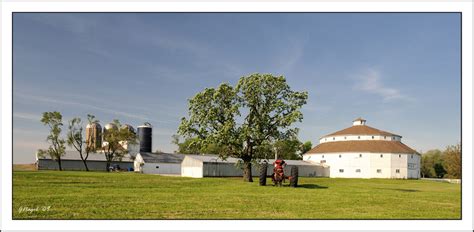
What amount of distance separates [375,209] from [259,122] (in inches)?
737

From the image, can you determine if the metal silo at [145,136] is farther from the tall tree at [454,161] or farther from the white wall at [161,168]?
the tall tree at [454,161]

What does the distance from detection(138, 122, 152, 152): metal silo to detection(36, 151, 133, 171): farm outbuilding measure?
11.5 meters

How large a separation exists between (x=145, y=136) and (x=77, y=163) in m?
22.5

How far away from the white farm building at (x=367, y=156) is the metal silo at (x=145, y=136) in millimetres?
43455

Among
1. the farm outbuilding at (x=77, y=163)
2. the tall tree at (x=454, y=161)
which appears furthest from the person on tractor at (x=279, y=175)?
the farm outbuilding at (x=77, y=163)

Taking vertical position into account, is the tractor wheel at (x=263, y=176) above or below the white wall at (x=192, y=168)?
above

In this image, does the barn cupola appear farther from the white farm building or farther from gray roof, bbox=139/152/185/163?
gray roof, bbox=139/152/185/163

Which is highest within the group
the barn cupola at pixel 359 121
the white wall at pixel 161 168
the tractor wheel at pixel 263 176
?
the barn cupola at pixel 359 121

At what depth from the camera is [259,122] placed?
37.6m

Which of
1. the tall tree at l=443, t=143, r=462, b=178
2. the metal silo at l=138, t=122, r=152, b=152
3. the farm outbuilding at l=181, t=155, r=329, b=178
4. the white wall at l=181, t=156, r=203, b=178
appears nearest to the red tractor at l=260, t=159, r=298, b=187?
the farm outbuilding at l=181, t=155, r=329, b=178

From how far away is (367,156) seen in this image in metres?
81.6

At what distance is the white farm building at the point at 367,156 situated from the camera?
267ft

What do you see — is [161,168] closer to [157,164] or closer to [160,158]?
[157,164]
